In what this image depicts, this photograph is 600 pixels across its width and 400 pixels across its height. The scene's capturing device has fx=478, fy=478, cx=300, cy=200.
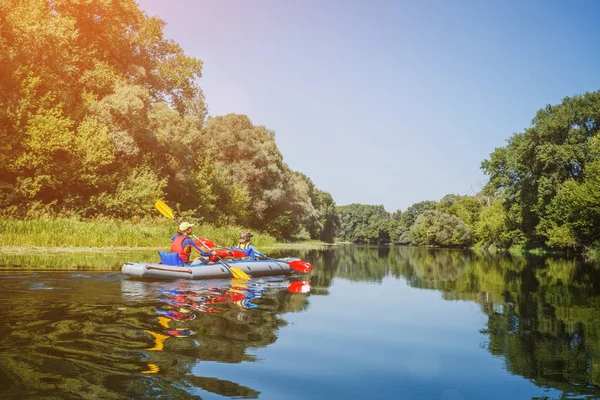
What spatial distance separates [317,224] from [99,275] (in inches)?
2217

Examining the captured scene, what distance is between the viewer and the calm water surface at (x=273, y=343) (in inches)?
161

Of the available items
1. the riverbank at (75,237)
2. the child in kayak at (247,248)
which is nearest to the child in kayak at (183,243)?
the child in kayak at (247,248)

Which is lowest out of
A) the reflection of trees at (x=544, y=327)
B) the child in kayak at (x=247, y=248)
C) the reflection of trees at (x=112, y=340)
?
the reflection of trees at (x=544, y=327)

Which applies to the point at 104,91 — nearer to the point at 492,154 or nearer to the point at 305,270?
the point at 305,270

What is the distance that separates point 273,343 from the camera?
5.76m

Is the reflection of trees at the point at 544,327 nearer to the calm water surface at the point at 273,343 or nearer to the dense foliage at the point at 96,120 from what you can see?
the calm water surface at the point at 273,343

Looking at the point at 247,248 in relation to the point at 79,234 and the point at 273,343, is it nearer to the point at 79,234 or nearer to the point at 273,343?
the point at 79,234

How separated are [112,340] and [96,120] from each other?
819 inches

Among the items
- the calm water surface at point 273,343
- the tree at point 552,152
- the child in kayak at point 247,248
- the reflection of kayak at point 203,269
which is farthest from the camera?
the tree at point 552,152

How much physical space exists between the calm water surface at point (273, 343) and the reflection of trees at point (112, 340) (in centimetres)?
2

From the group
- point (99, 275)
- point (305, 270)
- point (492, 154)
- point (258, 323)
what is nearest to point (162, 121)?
point (305, 270)

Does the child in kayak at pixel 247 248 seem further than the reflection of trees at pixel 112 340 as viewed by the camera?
Yes

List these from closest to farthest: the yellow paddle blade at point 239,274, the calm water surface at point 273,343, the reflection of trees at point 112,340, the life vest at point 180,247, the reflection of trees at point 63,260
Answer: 1. the reflection of trees at point 112,340
2. the calm water surface at point 273,343
3. the reflection of trees at point 63,260
4. the life vest at point 180,247
5. the yellow paddle blade at point 239,274

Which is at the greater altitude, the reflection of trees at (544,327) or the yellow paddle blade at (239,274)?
the yellow paddle blade at (239,274)
